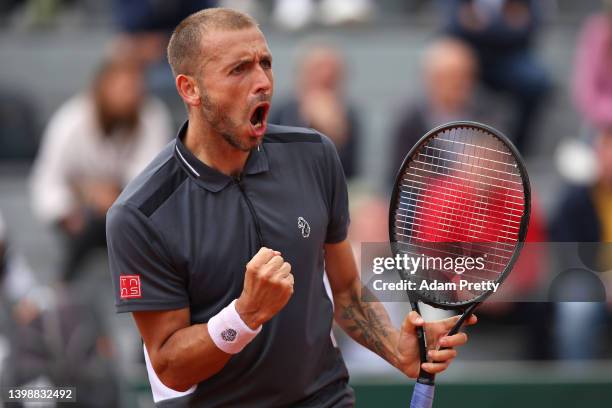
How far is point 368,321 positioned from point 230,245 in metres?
0.55

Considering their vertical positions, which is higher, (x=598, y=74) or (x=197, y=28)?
(x=197, y=28)

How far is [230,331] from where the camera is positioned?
3.11m

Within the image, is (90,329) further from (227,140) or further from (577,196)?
(577,196)

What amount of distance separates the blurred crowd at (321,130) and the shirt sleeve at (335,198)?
1.72 m

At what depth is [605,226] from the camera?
6.72 metres

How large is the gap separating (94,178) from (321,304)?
149 inches

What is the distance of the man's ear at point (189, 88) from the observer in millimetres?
3311

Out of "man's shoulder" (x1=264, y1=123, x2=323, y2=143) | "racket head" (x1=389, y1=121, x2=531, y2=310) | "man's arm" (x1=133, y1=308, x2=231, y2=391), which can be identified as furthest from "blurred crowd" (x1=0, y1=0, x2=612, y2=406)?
"man's arm" (x1=133, y1=308, x2=231, y2=391)

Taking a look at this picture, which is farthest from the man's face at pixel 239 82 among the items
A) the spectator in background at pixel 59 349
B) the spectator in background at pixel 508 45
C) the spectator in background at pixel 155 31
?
the spectator in background at pixel 508 45

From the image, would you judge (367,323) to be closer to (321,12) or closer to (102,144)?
(102,144)

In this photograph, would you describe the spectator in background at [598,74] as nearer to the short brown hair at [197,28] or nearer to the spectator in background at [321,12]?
the spectator in background at [321,12]

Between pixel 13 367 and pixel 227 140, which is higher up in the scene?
pixel 227 140

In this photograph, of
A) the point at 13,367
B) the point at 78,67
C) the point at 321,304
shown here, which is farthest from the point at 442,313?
the point at 78,67

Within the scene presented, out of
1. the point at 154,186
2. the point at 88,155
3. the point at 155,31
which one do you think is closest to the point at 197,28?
the point at 154,186
